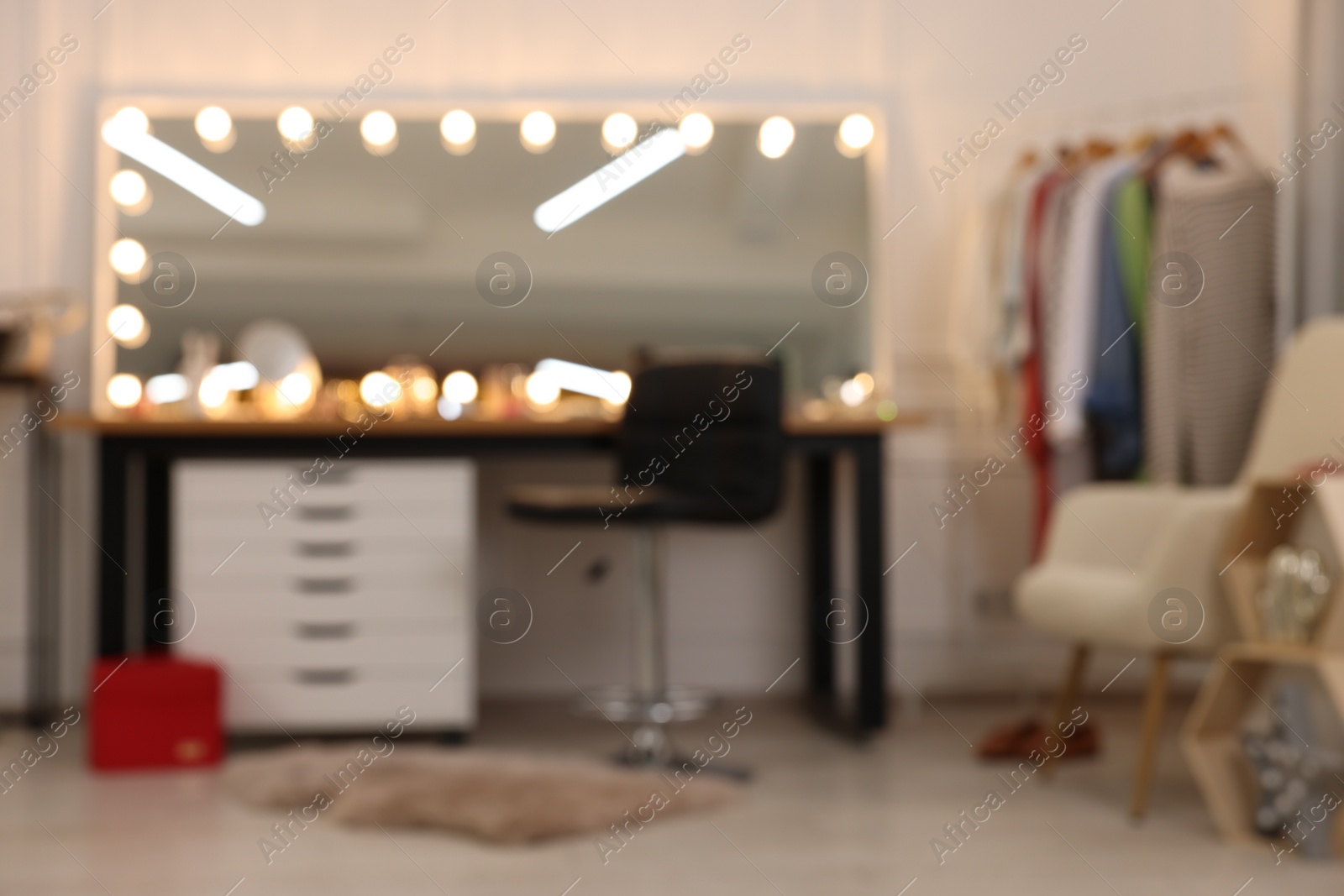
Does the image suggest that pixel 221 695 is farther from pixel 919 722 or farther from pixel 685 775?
pixel 919 722

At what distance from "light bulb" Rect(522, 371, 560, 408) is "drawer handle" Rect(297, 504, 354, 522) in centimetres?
79

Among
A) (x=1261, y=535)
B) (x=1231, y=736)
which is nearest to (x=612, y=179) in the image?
(x=1261, y=535)

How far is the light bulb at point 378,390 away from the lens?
134 inches

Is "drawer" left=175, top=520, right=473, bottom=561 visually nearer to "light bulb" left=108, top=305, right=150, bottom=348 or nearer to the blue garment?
"light bulb" left=108, top=305, right=150, bottom=348

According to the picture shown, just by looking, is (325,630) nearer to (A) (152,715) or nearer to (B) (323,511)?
(B) (323,511)

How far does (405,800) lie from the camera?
215 centimetres

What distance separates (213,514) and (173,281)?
0.94 m

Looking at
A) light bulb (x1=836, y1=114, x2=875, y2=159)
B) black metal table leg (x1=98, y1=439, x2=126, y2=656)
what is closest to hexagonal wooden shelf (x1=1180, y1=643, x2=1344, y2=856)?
light bulb (x1=836, y1=114, x2=875, y2=159)

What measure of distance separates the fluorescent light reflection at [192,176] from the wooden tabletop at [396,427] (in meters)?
0.89

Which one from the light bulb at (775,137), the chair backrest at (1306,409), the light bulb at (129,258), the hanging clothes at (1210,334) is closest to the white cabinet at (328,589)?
the light bulb at (129,258)

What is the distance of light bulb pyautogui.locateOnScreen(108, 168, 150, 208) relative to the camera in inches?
133

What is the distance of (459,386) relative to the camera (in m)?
3.44

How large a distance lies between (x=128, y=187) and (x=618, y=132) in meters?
1.45

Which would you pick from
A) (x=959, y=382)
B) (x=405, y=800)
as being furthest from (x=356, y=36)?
(x=405, y=800)
